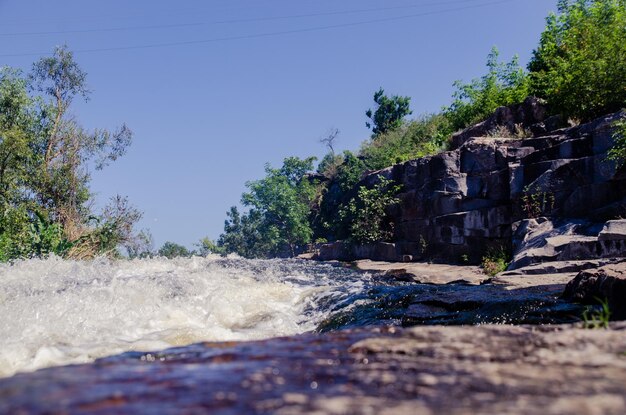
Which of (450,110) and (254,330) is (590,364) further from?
(450,110)

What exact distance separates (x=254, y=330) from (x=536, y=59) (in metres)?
21.2

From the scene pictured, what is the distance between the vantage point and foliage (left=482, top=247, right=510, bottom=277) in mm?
12980

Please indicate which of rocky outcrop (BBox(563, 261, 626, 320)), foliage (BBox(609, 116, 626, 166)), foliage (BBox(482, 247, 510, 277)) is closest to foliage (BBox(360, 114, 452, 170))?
foliage (BBox(482, 247, 510, 277))

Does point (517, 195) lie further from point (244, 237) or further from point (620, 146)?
point (244, 237)

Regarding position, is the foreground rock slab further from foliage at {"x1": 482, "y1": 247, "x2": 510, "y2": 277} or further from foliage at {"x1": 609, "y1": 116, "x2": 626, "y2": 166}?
foliage at {"x1": 482, "y1": 247, "x2": 510, "y2": 277}

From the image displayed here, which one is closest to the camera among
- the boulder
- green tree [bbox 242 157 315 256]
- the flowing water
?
the flowing water

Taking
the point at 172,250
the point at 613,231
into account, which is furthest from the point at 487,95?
the point at 172,250

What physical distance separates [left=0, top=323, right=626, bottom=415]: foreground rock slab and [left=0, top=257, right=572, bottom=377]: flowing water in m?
2.31

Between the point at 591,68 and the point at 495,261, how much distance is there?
6714mm

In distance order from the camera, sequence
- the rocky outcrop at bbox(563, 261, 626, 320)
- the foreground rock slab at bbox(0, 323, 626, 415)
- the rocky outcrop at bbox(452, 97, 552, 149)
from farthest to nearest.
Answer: the rocky outcrop at bbox(452, 97, 552, 149), the rocky outcrop at bbox(563, 261, 626, 320), the foreground rock slab at bbox(0, 323, 626, 415)

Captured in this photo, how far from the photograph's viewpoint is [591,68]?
13.9 meters

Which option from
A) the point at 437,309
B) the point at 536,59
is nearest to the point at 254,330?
the point at 437,309

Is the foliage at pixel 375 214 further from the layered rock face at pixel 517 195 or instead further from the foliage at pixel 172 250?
the foliage at pixel 172 250

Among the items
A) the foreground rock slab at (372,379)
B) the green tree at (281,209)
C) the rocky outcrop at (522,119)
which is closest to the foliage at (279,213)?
the green tree at (281,209)
